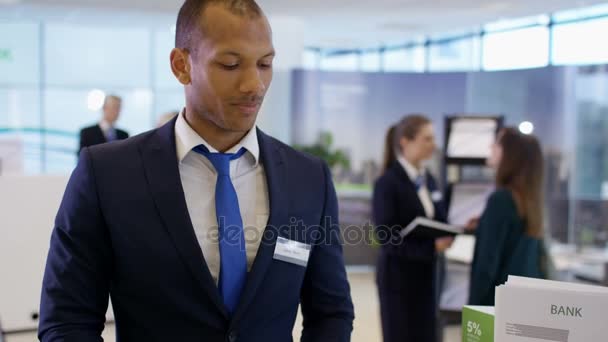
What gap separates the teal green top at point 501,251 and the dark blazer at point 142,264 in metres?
2.22

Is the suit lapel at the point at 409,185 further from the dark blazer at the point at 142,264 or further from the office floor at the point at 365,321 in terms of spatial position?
the dark blazer at the point at 142,264

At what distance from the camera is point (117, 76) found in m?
11.2

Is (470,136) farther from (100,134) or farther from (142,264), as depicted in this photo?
(142,264)

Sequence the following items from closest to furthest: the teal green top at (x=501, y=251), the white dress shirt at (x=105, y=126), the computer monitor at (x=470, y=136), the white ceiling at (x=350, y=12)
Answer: the teal green top at (x=501, y=251) → the computer monitor at (x=470, y=136) → the white dress shirt at (x=105, y=126) → the white ceiling at (x=350, y=12)

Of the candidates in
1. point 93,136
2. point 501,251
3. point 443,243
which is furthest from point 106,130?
point 501,251

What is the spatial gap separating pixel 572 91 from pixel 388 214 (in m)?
4.14

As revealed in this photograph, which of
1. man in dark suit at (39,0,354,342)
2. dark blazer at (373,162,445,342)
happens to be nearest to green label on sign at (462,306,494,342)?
man in dark suit at (39,0,354,342)

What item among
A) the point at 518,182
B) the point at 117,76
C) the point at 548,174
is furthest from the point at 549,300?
the point at 117,76

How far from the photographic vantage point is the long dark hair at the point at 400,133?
4.14 m

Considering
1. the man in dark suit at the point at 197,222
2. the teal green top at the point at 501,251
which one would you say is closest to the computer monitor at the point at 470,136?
the teal green top at the point at 501,251

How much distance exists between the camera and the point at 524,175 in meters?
3.55

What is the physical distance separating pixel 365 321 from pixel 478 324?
467 centimetres

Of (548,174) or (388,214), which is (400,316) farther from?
(548,174)

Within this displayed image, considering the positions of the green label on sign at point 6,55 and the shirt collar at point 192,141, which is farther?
the green label on sign at point 6,55
